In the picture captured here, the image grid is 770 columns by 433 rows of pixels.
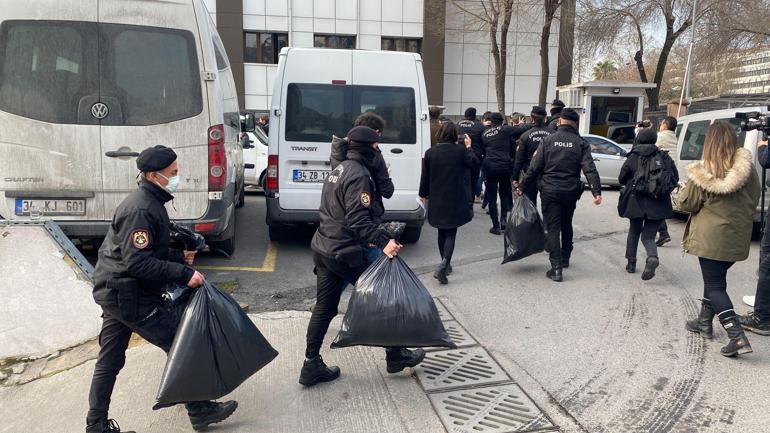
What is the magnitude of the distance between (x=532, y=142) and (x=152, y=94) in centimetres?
470

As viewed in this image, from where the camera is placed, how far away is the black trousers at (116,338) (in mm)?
3219

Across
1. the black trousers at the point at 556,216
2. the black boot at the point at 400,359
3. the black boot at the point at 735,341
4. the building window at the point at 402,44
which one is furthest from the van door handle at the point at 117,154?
the building window at the point at 402,44

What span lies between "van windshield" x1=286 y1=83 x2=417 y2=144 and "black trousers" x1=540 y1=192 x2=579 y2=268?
6.18 feet

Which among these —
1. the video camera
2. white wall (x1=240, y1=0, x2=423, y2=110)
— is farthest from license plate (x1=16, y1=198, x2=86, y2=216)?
white wall (x1=240, y1=0, x2=423, y2=110)

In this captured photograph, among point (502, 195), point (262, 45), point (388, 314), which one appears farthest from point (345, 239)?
point (262, 45)

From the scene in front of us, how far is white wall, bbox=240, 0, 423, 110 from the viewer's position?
28.2 m

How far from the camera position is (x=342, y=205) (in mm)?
3779

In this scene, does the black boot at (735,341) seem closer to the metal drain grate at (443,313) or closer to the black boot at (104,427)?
the metal drain grate at (443,313)

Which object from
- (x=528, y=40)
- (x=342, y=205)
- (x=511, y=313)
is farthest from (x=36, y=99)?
(x=528, y=40)

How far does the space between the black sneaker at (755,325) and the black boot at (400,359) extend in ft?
8.67

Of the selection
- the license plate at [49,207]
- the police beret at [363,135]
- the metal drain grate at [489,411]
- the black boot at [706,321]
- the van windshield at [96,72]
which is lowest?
the metal drain grate at [489,411]

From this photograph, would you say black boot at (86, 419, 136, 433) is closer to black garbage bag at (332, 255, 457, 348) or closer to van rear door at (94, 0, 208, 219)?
black garbage bag at (332, 255, 457, 348)

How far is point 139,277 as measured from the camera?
308 centimetres

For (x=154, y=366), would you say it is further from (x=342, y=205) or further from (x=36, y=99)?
(x=36, y=99)
